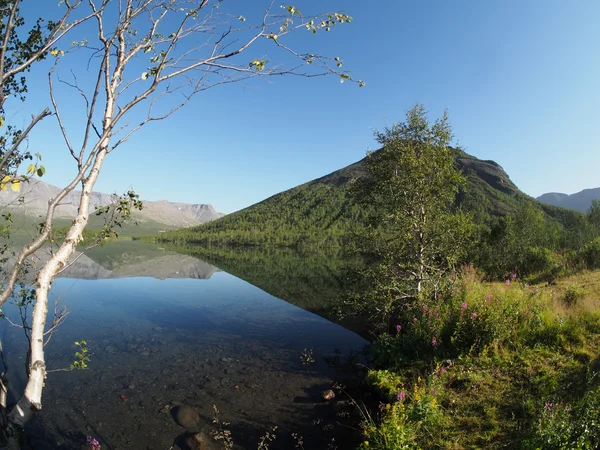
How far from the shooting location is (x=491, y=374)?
9.34 metres

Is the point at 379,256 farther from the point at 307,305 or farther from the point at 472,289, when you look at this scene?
the point at 307,305

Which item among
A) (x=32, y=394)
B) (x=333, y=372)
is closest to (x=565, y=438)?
(x=32, y=394)

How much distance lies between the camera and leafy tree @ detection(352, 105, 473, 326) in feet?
50.0

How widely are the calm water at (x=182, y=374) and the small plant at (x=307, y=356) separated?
11.2 inches

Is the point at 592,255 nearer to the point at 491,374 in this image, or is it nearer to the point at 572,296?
the point at 572,296

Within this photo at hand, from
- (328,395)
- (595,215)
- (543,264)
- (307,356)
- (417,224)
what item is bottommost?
(307,356)

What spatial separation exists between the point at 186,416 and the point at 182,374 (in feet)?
13.0

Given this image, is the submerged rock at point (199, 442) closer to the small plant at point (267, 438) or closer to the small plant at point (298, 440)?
the small plant at point (267, 438)

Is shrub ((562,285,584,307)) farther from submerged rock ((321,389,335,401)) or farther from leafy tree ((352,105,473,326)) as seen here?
submerged rock ((321,389,335,401))

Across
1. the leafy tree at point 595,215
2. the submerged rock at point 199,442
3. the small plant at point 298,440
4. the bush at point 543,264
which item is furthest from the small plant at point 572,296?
the leafy tree at point 595,215

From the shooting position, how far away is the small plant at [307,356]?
16391 millimetres

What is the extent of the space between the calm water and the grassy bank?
2.93 m

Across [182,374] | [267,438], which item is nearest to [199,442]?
[267,438]

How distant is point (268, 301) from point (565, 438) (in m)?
28.5
